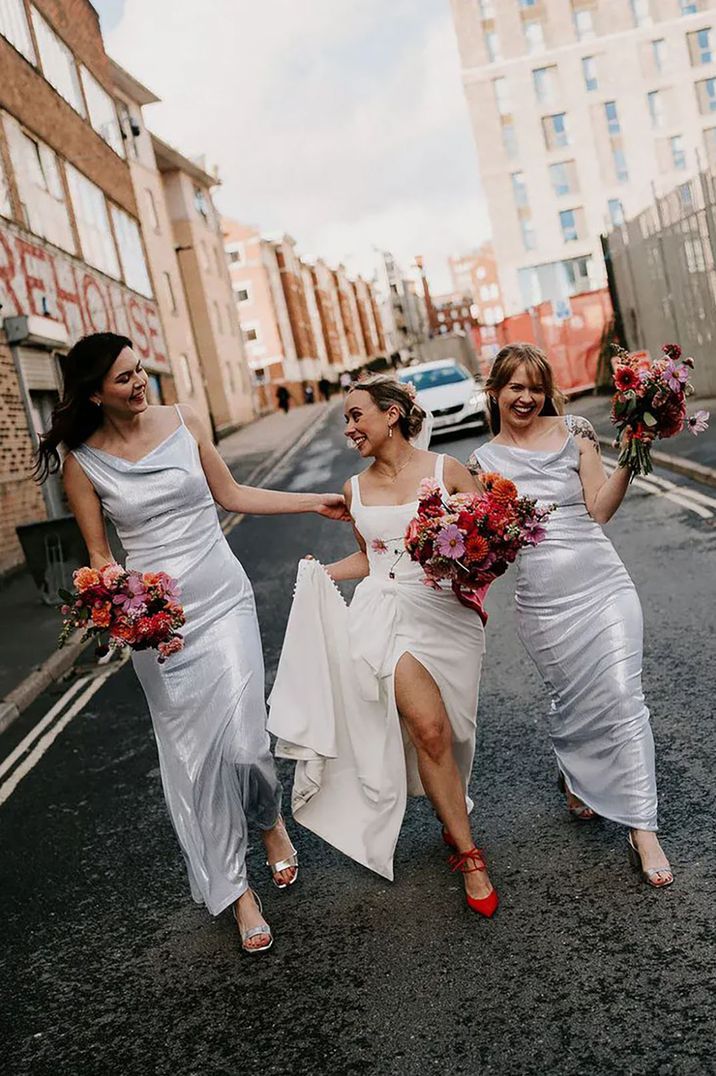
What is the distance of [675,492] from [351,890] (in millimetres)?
9247

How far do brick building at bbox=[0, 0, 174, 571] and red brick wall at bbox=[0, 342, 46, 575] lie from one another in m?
0.02

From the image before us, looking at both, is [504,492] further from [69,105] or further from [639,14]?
[639,14]

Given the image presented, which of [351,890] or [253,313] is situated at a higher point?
[253,313]

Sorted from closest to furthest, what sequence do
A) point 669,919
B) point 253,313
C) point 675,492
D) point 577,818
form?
point 669,919 → point 577,818 → point 675,492 → point 253,313

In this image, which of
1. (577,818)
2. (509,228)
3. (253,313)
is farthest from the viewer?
(253,313)

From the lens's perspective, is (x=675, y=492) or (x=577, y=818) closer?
→ (x=577, y=818)

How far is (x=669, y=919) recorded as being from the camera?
3699 mm

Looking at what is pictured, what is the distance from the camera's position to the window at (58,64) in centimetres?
2516

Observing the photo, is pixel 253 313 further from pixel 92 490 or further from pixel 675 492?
pixel 92 490

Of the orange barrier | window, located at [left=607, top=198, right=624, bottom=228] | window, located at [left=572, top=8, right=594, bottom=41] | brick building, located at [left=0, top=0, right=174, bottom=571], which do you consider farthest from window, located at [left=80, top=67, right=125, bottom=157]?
window, located at [left=572, top=8, right=594, bottom=41]

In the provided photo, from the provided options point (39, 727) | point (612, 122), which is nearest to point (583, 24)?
point (612, 122)

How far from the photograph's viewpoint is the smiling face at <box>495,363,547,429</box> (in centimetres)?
446

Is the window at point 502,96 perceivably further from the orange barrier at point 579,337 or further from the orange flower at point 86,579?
the orange flower at point 86,579

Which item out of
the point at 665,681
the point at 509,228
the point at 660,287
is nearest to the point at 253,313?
the point at 509,228
